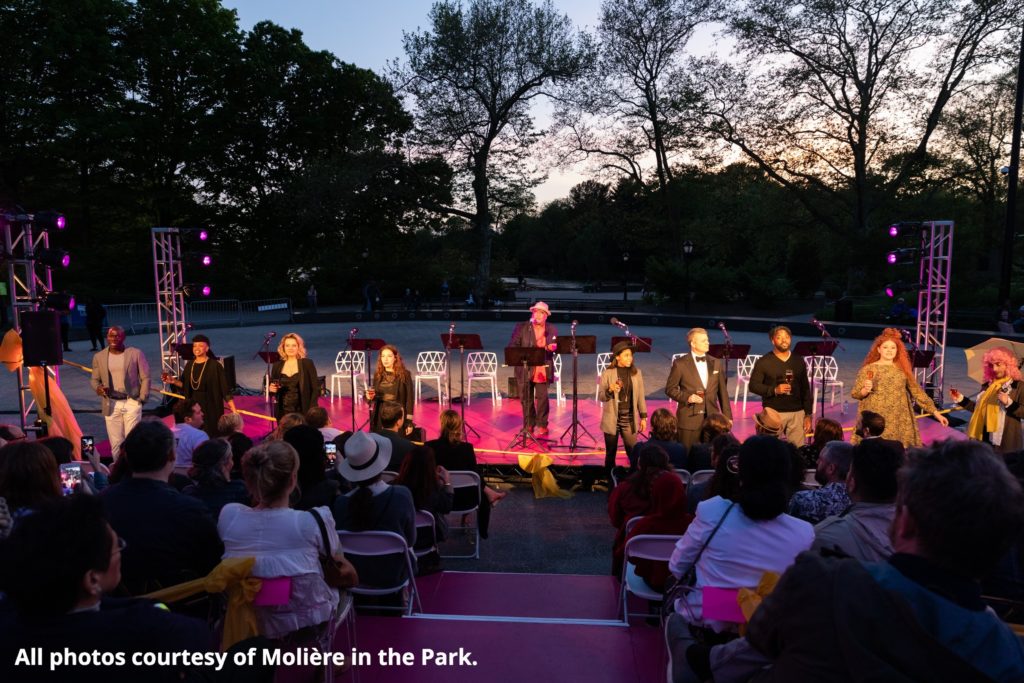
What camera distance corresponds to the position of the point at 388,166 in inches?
1197

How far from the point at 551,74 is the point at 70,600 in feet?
105

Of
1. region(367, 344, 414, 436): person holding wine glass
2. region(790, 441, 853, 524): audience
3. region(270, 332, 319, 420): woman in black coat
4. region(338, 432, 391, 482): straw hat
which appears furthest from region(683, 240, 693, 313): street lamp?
region(338, 432, 391, 482): straw hat

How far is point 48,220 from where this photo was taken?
8.63 m

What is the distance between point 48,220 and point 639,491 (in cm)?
818

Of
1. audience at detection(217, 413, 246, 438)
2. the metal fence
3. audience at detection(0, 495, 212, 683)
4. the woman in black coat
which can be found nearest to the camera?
audience at detection(0, 495, 212, 683)

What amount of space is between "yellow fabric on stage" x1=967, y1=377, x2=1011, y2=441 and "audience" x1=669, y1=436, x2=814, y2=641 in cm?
501

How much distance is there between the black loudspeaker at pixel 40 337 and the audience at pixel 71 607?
7.07 meters

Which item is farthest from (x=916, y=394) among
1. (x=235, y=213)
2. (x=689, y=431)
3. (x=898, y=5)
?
(x=235, y=213)

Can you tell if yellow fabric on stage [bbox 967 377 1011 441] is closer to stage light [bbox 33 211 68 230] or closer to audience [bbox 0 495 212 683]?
audience [bbox 0 495 212 683]

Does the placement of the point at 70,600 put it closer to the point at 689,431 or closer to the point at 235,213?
the point at 689,431

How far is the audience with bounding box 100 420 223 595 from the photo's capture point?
9.38 feet

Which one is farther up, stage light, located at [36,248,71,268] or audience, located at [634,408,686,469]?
stage light, located at [36,248,71,268]

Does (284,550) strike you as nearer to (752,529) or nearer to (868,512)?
(752,529)

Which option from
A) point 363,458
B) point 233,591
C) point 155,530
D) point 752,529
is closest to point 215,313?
point 363,458
